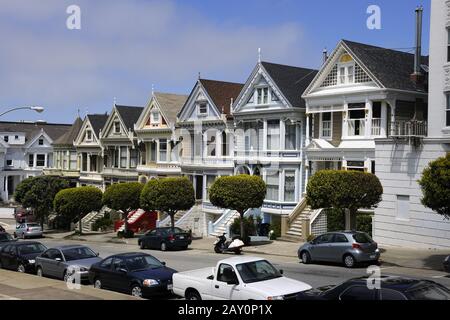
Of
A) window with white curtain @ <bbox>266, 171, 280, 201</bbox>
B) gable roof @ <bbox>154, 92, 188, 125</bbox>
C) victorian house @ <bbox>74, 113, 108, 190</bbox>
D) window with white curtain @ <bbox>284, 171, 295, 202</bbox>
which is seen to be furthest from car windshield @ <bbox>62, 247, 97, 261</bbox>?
victorian house @ <bbox>74, 113, 108, 190</bbox>

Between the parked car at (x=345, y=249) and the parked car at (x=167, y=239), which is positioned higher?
the parked car at (x=345, y=249)

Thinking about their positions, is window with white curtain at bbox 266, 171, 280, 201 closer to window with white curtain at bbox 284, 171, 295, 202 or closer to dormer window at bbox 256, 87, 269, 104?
window with white curtain at bbox 284, 171, 295, 202

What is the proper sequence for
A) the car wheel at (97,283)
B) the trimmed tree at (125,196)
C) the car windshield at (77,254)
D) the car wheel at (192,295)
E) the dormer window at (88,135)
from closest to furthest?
the car wheel at (192,295) → the car wheel at (97,283) → the car windshield at (77,254) → the trimmed tree at (125,196) → the dormer window at (88,135)

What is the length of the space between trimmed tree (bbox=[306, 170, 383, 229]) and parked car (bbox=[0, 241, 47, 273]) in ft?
44.0

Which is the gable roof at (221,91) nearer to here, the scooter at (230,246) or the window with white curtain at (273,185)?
the window with white curtain at (273,185)

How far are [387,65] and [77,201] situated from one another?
28095 millimetres

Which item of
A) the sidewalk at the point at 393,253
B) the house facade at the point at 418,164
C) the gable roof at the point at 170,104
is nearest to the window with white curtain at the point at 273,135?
the sidewalk at the point at 393,253

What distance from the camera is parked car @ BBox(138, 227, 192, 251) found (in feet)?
115

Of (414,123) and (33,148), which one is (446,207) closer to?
(414,123)

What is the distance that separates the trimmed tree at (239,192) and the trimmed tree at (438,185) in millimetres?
13022

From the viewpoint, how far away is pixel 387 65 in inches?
1396

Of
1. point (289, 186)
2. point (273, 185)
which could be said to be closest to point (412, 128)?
point (289, 186)

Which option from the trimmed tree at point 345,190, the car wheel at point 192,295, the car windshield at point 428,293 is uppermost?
the trimmed tree at point 345,190

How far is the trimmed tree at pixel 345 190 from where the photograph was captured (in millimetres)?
28062
